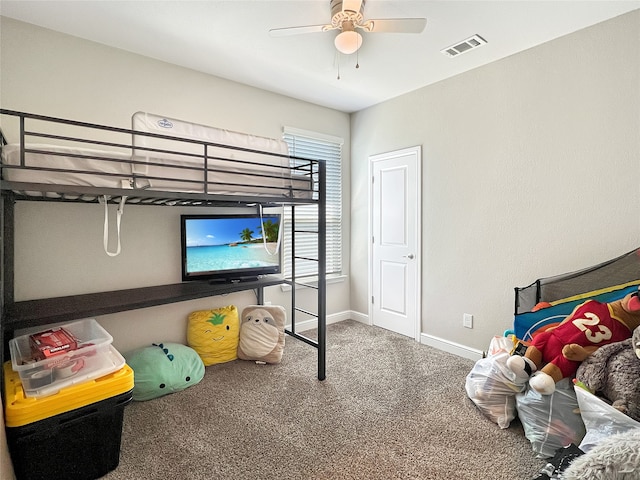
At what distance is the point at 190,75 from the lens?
303cm

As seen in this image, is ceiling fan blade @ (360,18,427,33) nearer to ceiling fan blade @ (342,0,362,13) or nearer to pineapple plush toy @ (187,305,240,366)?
ceiling fan blade @ (342,0,362,13)

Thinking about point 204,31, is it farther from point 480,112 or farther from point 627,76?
Result: point 627,76

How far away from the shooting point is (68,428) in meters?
1.65

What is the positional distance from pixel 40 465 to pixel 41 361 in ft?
1.53

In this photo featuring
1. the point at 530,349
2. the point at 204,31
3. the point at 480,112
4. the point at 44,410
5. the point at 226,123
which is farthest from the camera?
→ the point at 226,123

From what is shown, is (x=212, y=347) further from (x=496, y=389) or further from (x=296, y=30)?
(x=296, y=30)

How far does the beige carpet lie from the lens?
1.76m

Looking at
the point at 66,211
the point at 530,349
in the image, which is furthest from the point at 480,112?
the point at 66,211

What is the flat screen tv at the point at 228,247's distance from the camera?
2.92m

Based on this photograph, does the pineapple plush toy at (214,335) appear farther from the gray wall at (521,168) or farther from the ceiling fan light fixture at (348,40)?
the ceiling fan light fixture at (348,40)

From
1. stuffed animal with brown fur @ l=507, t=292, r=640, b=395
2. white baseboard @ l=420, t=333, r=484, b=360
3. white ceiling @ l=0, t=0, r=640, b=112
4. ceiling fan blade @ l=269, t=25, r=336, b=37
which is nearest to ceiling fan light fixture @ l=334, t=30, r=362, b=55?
ceiling fan blade @ l=269, t=25, r=336, b=37

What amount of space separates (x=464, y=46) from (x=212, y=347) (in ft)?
10.4

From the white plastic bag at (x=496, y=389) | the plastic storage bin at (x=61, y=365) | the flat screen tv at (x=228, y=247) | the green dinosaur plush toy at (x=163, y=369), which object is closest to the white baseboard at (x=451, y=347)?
the white plastic bag at (x=496, y=389)

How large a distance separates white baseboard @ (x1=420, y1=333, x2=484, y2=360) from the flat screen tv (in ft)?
5.44
